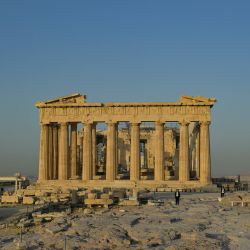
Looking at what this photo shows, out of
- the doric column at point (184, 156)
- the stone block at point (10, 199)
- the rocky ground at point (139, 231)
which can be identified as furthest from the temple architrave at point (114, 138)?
the rocky ground at point (139, 231)

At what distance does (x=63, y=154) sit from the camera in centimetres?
5200

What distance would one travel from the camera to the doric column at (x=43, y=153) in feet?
171

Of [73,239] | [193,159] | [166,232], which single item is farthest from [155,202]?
[193,159]

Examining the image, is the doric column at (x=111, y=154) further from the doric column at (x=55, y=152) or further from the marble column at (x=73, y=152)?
the doric column at (x=55, y=152)

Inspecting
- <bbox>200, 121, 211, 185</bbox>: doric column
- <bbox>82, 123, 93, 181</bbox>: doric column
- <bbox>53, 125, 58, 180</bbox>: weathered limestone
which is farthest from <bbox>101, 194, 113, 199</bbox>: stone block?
<bbox>53, 125, 58, 180</bbox>: weathered limestone

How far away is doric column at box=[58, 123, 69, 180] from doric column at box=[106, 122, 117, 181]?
4.55 meters

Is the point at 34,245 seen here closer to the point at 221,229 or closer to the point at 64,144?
the point at 221,229

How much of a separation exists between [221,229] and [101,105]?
32161mm

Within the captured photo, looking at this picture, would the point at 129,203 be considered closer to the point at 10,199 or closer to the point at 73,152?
the point at 10,199

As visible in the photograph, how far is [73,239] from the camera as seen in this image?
18.4 meters

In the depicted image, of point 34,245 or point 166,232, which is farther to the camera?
point 166,232

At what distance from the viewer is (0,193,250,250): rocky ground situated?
17.7 meters

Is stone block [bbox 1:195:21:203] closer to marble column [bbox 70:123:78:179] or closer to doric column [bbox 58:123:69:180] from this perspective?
doric column [bbox 58:123:69:180]

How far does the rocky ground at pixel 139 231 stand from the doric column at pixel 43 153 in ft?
81.0
